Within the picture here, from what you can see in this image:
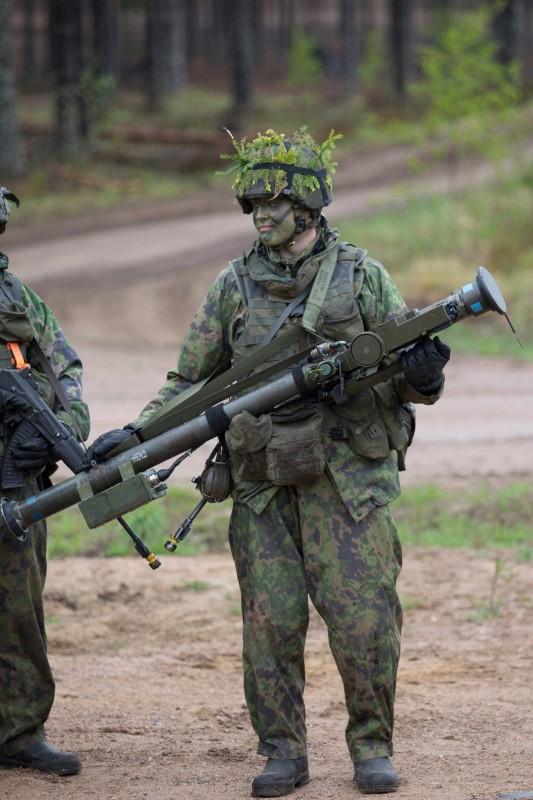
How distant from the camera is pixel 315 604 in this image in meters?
5.05

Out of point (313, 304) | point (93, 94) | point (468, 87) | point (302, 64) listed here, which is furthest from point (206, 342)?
point (302, 64)

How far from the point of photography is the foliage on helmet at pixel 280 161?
5.03 meters

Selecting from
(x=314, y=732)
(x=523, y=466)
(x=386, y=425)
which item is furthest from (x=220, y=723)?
(x=523, y=466)

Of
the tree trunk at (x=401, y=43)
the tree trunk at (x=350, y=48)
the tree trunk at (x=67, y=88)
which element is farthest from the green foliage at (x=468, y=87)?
the tree trunk at (x=350, y=48)

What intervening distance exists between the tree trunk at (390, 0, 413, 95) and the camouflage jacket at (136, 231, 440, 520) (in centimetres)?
3279

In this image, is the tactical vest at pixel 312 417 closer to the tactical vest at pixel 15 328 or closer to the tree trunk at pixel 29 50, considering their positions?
the tactical vest at pixel 15 328

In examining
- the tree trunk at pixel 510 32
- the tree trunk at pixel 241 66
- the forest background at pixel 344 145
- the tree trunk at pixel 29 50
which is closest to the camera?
the forest background at pixel 344 145

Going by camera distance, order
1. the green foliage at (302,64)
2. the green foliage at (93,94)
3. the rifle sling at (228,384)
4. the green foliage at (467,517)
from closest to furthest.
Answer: the rifle sling at (228,384) → the green foliage at (467,517) → the green foliage at (93,94) → the green foliage at (302,64)

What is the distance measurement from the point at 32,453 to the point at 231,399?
2.50ft

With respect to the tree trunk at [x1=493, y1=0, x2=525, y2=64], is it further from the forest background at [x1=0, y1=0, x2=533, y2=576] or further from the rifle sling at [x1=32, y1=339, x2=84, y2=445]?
the rifle sling at [x1=32, y1=339, x2=84, y2=445]

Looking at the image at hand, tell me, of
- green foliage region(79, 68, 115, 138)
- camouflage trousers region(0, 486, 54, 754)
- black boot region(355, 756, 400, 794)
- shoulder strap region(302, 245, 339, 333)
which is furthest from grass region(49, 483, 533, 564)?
green foliage region(79, 68, 115, 138)

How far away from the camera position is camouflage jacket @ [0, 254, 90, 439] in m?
5.38

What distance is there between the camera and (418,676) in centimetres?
685

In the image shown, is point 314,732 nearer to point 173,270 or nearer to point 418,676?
point 418,676
